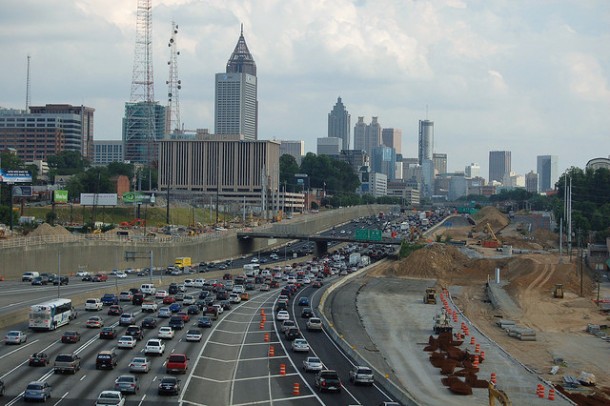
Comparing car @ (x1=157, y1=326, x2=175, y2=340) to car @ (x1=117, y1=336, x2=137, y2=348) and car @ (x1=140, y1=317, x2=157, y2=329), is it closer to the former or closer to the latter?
car @ (x1=140, y1=317, x2=157, y2=329)

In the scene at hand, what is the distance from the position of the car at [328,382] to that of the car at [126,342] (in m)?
14.3

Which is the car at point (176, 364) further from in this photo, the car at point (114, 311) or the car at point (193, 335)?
the car at point (114, 311)

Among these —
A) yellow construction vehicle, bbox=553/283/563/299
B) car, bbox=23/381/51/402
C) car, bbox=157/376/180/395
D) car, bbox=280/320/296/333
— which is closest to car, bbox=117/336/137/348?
car, bbox=280/320/296/333

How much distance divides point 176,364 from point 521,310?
56.5m

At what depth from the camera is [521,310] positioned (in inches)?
3826

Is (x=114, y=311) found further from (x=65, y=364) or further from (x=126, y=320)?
(x=65, y=364)

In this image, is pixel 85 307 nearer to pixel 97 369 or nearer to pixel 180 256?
pixel 97 369

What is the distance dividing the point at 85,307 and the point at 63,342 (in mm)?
17685

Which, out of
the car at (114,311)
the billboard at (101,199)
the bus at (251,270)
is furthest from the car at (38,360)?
the billboard at (101,199)

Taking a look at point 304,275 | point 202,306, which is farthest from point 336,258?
point 202,306

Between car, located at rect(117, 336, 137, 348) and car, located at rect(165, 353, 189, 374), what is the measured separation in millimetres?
7059

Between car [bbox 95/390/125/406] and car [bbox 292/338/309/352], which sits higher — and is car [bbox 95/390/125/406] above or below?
above

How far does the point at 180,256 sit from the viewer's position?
14362 cm

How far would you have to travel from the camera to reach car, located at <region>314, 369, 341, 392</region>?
1793 inches
